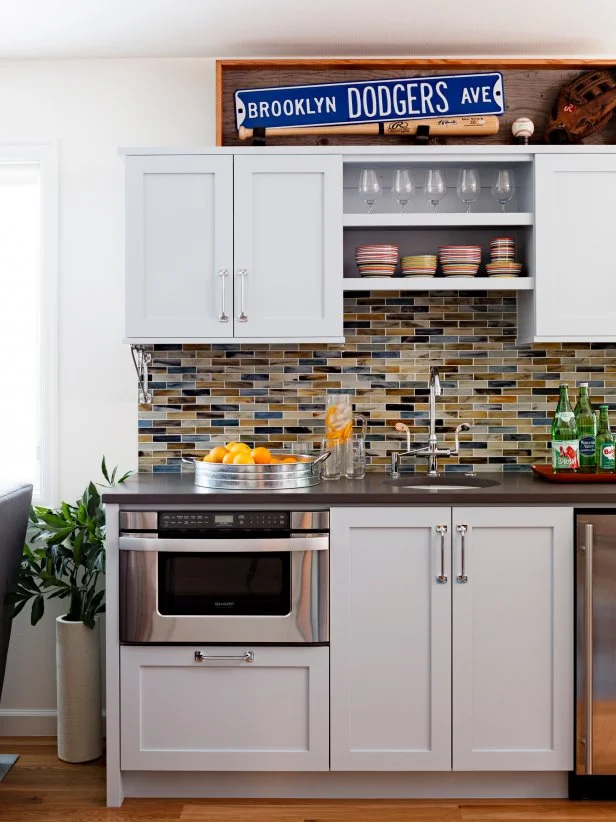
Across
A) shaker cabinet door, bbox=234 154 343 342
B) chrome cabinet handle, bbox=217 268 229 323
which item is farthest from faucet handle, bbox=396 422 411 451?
chrome cabinet handle, bbox=217 268 229 323

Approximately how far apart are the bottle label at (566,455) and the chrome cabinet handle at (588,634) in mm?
393

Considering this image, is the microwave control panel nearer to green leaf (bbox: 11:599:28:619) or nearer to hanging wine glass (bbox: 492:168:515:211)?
green leaf (bbox: 11:599:28:619)

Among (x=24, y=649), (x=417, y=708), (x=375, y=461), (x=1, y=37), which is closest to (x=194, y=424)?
(x=375, y=461)

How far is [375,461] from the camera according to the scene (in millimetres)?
3096

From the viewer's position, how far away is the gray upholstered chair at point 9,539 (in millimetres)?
2594

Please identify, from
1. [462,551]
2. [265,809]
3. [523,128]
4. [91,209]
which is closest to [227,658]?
[265,809]

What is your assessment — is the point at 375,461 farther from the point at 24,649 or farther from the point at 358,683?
the point at 24,649

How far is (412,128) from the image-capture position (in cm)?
294

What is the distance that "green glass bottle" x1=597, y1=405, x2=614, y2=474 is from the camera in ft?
9.23

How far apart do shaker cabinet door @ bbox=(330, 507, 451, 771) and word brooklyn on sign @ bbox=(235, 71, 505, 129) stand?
150 centimetres

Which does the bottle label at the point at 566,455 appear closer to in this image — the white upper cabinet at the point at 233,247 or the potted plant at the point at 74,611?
the white upper cabinet at the point at 233,247

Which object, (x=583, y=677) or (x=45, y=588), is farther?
(x=45, y=588)

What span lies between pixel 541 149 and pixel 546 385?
89cm

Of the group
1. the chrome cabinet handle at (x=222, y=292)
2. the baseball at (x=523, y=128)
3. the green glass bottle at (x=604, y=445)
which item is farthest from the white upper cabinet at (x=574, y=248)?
the chrome cabinet handle at (x=222, y=292)
